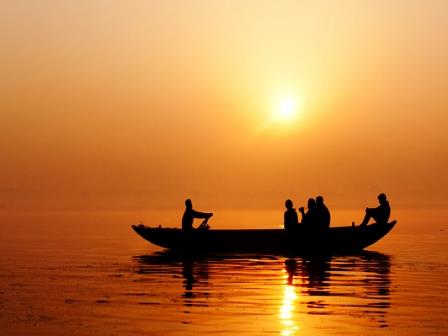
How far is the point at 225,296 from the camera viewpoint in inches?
899

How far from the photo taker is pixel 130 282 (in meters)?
26.8

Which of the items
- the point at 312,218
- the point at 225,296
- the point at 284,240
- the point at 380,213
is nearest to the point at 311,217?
the point at 312,218

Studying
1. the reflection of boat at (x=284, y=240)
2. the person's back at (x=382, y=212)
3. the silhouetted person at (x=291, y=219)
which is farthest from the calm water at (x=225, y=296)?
the person's back at (x=382, y=212)

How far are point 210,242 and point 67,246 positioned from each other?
12.5m

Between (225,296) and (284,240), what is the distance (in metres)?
17.0

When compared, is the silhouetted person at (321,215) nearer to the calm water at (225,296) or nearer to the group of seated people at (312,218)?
the group of seated people at (312,218)

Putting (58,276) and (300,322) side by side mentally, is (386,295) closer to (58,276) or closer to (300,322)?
(300,322)

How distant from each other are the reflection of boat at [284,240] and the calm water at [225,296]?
1879mm

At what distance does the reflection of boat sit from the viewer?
3912 cm

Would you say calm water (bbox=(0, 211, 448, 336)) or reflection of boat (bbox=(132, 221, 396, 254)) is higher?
reflection of boat (bbox=(132, 221, 396, 254))

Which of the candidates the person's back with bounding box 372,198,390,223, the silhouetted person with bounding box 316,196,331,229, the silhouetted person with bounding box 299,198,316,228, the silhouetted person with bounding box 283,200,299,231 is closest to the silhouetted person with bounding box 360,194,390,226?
the person's back with bounding box 372,198,390,223

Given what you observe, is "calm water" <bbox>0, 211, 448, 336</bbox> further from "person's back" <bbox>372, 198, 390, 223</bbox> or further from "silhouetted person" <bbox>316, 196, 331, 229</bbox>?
"person's back" <bbox>372, 198, 390, 223</bbox>

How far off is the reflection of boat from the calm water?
1.88m

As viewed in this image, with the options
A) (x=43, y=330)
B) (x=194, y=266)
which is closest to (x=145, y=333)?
(x=43, y=330)
